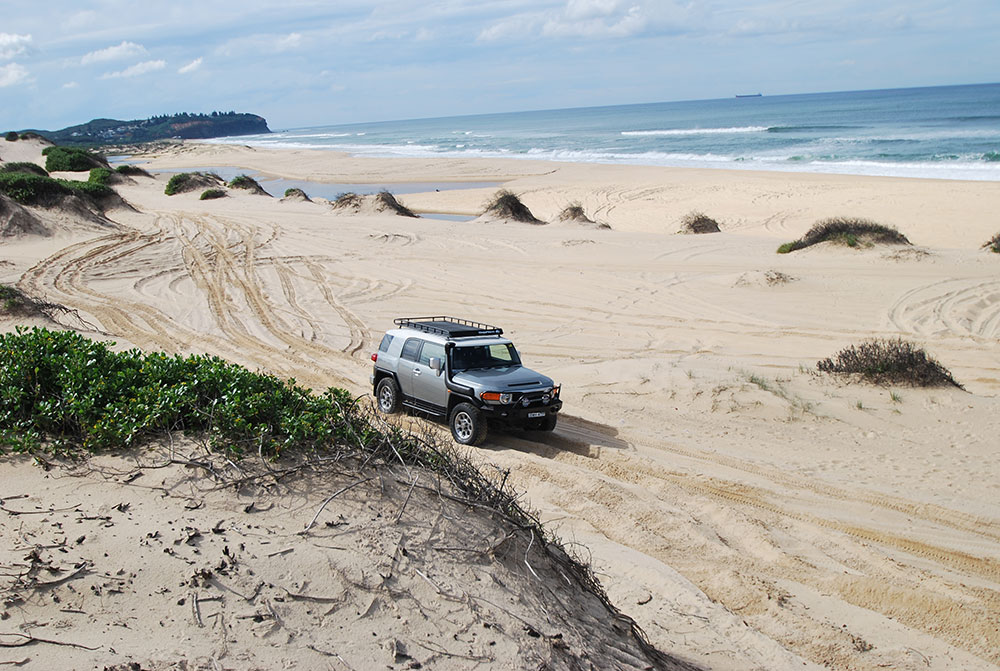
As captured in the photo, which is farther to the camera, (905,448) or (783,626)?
(905,448)

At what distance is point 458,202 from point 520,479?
3827cm

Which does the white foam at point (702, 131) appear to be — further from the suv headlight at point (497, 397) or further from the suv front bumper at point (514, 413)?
the suv headlight at point (497, 397)

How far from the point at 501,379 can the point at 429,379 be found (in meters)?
1.27

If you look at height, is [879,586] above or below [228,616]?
below

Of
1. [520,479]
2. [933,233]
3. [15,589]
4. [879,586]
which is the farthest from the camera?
[933,233]

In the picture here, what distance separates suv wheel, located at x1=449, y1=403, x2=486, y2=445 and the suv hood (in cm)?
34

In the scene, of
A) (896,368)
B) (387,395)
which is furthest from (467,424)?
(896,368)

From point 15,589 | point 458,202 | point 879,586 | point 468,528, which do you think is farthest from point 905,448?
point 458,202

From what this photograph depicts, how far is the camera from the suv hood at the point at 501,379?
11.0 meters

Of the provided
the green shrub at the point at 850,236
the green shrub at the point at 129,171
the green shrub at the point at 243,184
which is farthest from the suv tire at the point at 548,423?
the green shrub at the point at 129,171

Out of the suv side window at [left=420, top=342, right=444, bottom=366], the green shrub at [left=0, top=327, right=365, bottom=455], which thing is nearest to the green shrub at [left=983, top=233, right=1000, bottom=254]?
the suv side window at [left=420, top=342, right=444, bottom=366]

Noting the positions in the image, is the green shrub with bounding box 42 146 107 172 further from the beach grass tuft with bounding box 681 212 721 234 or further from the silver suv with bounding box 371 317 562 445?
the silver suv with bounding box 371 317 562 445

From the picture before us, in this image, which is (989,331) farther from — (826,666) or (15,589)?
(15,589)

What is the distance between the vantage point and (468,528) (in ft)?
18.1
